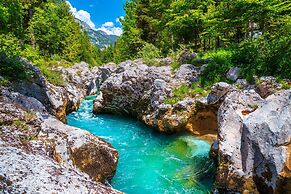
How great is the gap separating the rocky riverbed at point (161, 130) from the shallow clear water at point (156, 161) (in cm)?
85

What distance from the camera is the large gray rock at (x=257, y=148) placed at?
906cm

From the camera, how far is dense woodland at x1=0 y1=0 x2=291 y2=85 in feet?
57.6

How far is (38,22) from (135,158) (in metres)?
26.9

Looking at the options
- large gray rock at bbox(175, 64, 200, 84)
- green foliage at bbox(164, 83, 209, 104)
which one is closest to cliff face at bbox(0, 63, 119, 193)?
green foliage at bbox(164, 83, 209, 104)

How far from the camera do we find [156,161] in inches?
559

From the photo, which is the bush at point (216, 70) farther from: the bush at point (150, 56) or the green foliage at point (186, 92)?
the bush at point (150, 56)

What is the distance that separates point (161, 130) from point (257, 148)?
8.56 metres

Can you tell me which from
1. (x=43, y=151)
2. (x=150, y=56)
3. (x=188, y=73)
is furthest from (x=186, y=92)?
(x=150, y=56)

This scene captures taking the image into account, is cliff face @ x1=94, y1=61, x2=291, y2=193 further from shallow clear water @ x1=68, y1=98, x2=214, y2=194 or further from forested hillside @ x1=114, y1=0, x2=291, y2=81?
forested hillside @ x1=114, y1=0, x2=291, y2=81

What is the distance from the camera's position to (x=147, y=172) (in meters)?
13.0

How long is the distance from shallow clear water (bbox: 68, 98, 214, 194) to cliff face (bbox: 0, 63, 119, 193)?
167 centimetres

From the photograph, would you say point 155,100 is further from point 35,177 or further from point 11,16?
point 11,16

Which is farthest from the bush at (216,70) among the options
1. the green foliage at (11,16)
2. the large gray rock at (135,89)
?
the green foliage at (11,16)

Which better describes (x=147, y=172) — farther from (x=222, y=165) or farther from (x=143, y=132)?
(x=143, y=132)
